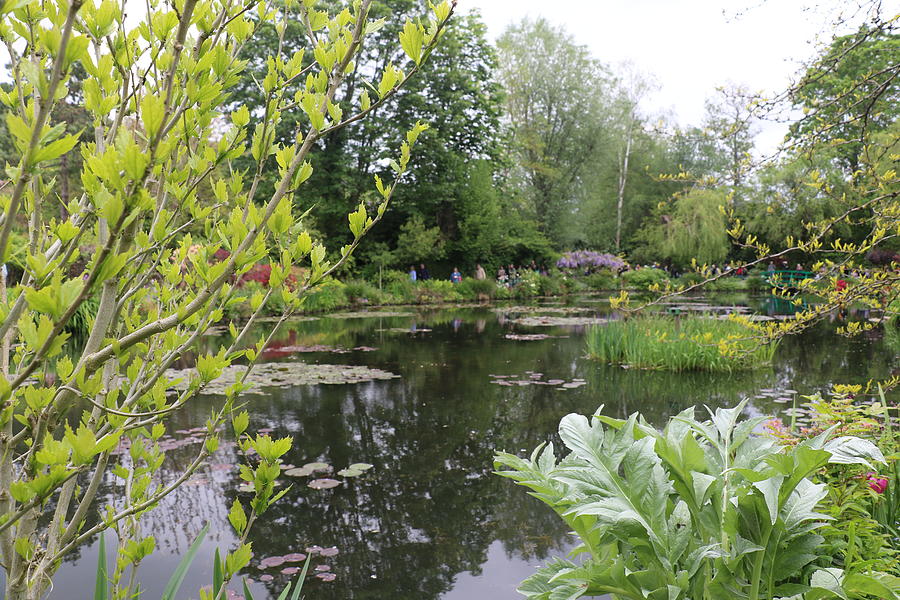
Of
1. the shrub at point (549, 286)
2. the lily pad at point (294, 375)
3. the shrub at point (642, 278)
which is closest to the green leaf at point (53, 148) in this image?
the lily pad at point (294, 375)

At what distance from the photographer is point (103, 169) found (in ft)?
2.44

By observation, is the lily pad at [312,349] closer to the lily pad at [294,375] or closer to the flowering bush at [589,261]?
the lily pad at [294,375]

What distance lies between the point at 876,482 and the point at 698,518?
3.39ft

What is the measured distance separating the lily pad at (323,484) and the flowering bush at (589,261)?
23.3 metres

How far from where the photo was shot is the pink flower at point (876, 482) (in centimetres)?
190

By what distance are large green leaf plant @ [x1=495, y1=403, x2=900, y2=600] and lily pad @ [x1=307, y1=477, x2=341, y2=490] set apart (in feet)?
7.85

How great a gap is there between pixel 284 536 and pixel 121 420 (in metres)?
2.23

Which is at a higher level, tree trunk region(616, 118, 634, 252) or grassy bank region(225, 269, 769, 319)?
tree trunk region(616, 118, 634, 252)

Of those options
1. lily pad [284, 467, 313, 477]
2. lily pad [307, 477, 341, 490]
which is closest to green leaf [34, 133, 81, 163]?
lily pad [307, 477, 341, 490]

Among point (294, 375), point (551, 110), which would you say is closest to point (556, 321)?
point (294, 375)

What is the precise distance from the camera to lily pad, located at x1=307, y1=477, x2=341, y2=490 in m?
3.62

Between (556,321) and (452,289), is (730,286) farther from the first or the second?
(556,321)

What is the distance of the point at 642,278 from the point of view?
25.3 meters

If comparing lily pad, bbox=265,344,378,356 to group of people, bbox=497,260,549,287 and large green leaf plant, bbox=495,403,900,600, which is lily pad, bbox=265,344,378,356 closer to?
large green leaf plant, bbox=495,403,900,600
